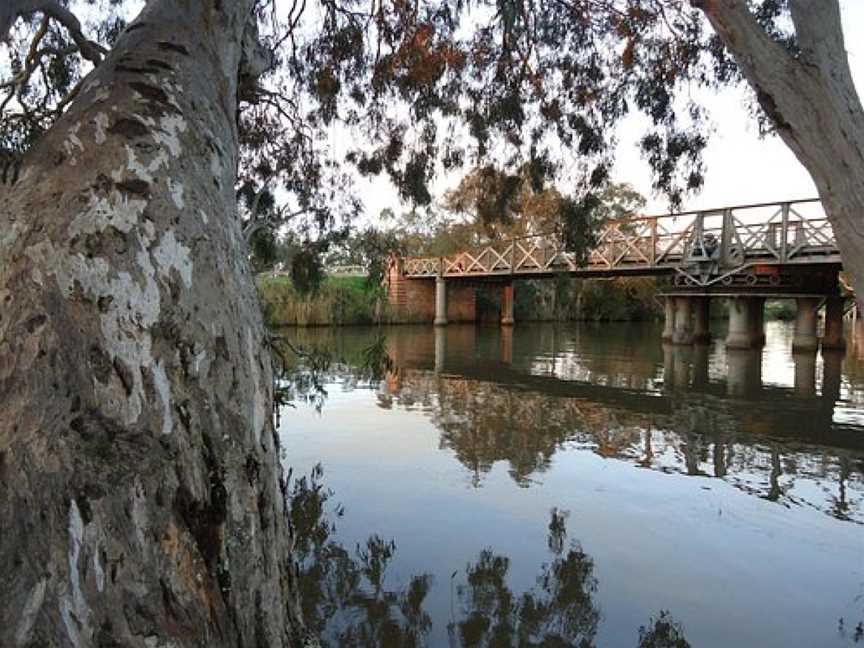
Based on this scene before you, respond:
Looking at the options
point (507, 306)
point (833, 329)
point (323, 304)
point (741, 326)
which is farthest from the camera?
point (507, 306)

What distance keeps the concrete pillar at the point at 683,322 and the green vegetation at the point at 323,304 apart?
25.0 feet

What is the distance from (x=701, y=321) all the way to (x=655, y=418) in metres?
9.33

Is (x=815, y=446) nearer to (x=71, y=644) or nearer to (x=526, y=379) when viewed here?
(x=526, y=379)

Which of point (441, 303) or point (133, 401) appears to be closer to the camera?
point (133, 401)

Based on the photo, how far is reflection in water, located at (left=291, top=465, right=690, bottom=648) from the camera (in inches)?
94.0

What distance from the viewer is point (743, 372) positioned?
10.6 meters

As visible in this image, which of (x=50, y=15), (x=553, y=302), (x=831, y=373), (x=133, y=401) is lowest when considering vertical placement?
(x=831, y=373)

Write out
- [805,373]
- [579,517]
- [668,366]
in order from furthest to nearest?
[668,366] → [805,373] → [579,517]

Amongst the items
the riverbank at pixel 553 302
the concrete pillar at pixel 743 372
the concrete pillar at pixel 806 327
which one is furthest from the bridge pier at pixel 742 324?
the riverbank at pixel 553 302

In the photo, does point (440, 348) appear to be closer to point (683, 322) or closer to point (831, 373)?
point (683, 322)

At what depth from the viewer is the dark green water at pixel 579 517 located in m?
2.55

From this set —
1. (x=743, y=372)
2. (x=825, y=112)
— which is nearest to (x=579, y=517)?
(x=825, y=112)

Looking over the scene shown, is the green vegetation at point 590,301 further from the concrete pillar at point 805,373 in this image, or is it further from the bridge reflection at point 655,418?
the bridge reflection at point 655,418

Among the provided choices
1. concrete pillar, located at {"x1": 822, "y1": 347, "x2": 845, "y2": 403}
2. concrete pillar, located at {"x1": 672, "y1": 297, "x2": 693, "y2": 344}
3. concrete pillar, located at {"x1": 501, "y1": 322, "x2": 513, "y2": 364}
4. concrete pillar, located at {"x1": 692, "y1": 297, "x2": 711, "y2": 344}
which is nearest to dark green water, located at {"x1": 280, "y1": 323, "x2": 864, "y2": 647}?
concrete pillar, located at {"x1": 822, "y1": 347, "x2": 845, "y2": 403}
